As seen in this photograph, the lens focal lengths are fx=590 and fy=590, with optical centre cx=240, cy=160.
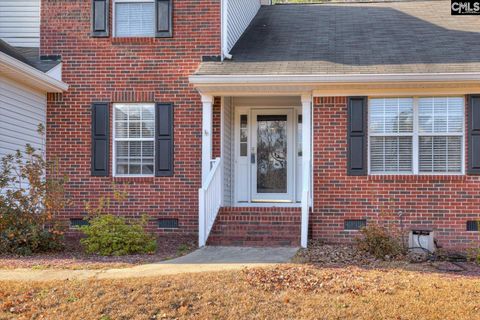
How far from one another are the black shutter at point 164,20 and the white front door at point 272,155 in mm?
2435

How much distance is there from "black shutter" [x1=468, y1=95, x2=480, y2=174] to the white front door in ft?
11.3

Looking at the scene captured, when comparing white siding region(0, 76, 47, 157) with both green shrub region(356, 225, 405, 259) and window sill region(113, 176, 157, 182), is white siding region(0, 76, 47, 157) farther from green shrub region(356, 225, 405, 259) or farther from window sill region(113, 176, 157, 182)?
green shrub region(356, 225, 405, 259)

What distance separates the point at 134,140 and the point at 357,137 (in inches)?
A: 163

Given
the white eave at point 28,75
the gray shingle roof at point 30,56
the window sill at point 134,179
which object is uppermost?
the gray shingle roof at point 30,56

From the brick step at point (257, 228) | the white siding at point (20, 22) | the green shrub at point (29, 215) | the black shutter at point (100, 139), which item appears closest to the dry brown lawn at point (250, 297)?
the green shrub at point (29, 215)

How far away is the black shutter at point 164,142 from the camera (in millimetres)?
11031

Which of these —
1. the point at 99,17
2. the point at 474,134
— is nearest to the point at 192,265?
the point at 474,134

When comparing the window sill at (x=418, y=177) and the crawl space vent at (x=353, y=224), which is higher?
the window sill at (x=418, y=177)

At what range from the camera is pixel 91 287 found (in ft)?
21.5

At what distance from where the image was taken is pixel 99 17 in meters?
11.3

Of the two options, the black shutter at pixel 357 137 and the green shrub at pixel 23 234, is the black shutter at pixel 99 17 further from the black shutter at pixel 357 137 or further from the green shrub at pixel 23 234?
the black shutter at pixel 357 137

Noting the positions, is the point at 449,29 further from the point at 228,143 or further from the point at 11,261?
the point at 11,261

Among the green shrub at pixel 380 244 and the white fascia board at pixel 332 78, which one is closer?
the green shrub at pixel 380 244

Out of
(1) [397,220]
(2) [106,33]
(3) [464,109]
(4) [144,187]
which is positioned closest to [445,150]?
(3) [464,109]
